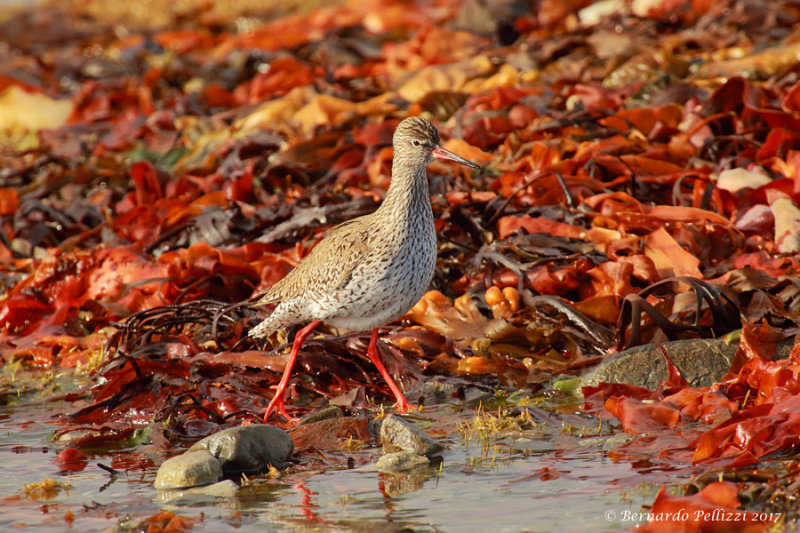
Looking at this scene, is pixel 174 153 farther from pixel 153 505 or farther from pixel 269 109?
pixel 153 505

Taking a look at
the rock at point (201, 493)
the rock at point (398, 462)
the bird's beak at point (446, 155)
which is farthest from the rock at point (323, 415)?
the bird's beak at point (446, 155)

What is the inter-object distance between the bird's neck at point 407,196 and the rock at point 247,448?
4.03 ft

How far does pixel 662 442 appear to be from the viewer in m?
3.52

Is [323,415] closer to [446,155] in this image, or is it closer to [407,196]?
[407,196]

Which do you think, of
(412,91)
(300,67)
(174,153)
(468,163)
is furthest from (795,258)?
(300,67)

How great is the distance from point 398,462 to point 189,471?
0.79 meters

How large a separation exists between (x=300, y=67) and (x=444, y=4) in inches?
124

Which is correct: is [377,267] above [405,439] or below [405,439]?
above

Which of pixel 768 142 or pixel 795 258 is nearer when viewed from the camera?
pixel 795 258

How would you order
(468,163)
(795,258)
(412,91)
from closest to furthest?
(468,163), (795,258), (412,91)

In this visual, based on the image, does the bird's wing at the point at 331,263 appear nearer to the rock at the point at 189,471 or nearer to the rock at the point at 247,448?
the rock at the point at 247,448

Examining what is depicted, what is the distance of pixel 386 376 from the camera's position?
4.56m

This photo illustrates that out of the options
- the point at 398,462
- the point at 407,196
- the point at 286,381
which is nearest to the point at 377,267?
the point at 407,196

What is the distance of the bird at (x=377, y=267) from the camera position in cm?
424
